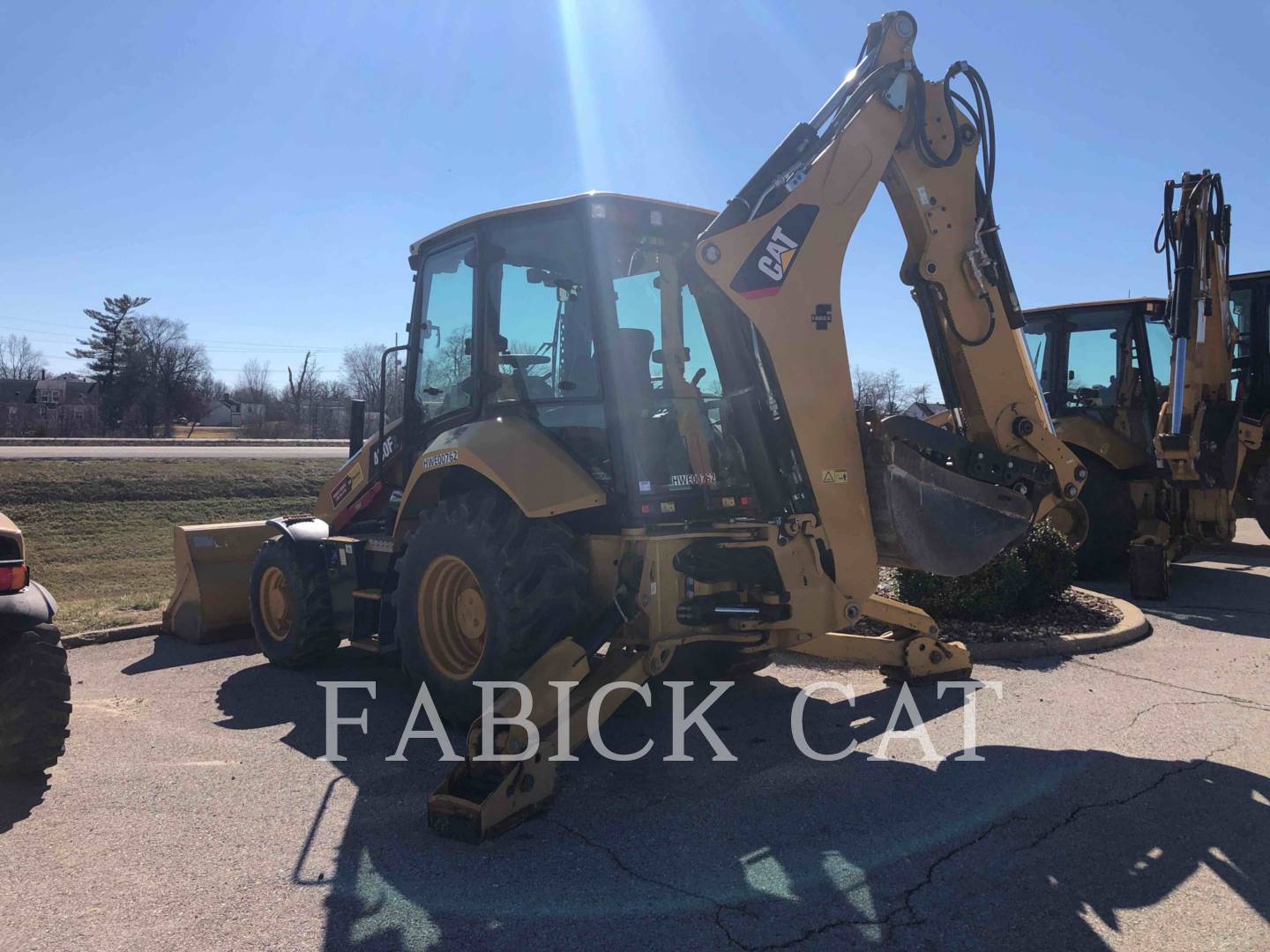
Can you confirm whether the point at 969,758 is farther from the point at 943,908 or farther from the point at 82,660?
the point at 82,660

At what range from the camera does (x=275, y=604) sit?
7590 millimetres

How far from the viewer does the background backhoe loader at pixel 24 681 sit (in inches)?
180

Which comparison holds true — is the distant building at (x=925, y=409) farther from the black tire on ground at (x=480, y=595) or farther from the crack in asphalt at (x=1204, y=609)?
the crack in asphalt at (x=1204, y=609)

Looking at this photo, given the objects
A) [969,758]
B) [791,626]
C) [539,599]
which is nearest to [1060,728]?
[969,758]

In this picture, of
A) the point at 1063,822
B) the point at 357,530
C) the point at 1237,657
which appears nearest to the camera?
the point at 1063,822

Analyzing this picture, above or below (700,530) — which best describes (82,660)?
below

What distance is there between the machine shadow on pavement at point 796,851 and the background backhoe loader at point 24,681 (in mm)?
1257

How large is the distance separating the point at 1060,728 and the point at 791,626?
1817 millimetres

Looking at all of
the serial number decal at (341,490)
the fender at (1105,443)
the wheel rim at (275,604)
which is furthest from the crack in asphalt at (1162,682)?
the wheel rim at (275,604)

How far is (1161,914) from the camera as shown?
132 inches

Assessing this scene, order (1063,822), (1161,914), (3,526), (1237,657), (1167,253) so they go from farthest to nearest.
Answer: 1. (1167,253)
2. (1237,657)
3. (3,526)
4. (1063,822)
5. (1161,914)

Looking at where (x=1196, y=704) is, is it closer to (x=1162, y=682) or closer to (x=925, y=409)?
(x=1162, y=682)

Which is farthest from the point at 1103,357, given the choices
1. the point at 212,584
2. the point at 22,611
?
the point at 22,611

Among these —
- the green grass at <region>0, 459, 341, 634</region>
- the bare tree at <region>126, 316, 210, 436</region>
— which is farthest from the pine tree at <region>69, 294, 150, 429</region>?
the green grass at <region>0, 459, 341, 634</region>
